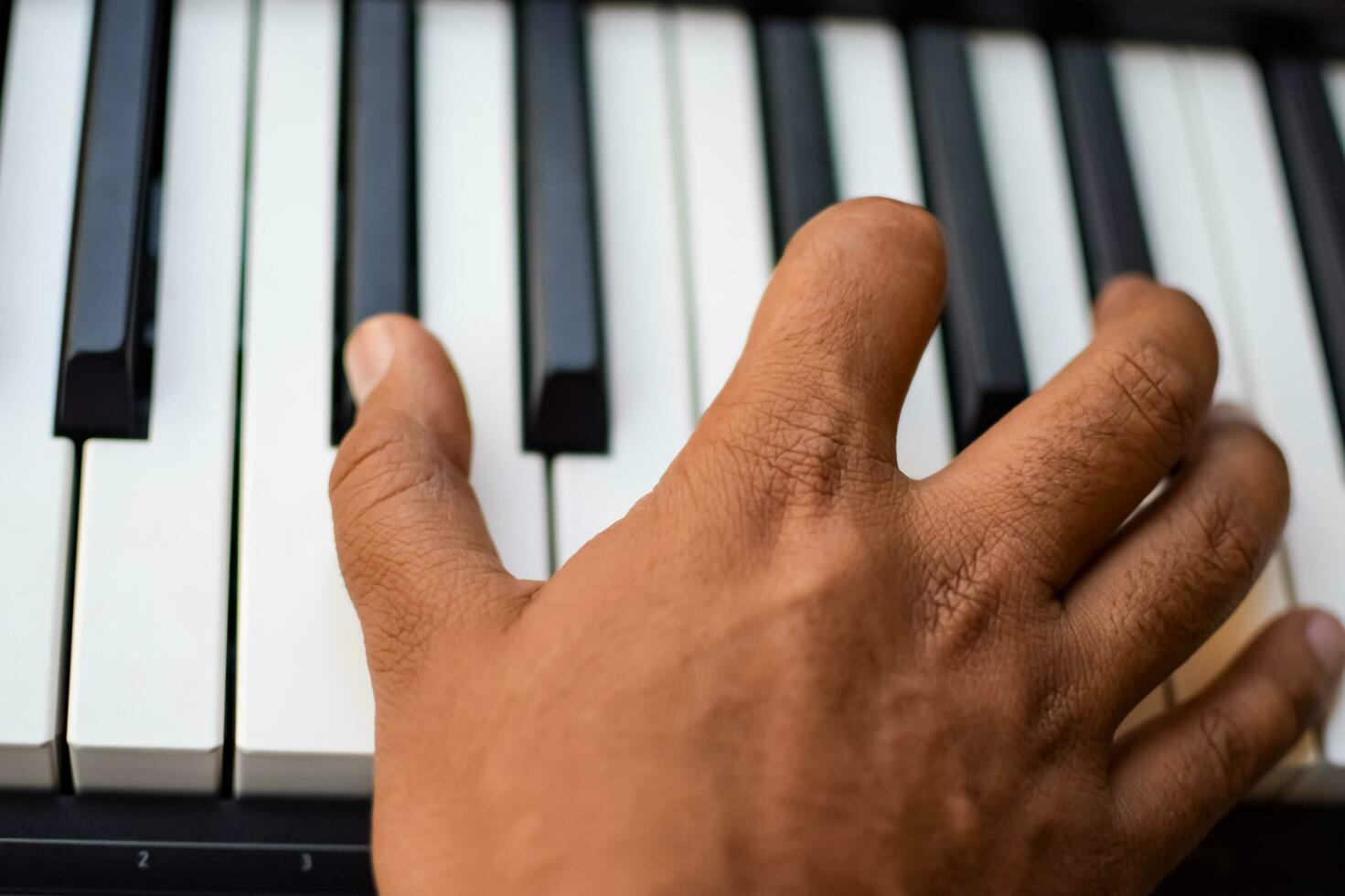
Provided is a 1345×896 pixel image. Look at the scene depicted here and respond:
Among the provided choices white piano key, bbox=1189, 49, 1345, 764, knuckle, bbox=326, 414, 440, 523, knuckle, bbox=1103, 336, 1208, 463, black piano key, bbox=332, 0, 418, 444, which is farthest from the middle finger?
black piano key, bbox=332, 0, 418, 444

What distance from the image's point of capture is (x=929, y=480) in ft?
2.71

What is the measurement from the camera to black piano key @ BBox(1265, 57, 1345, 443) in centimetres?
113

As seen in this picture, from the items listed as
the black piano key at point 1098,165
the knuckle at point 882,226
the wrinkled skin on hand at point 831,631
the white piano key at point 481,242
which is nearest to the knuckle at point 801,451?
the wrinkled skin on hand at point 831,631

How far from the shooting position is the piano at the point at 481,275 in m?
0.86

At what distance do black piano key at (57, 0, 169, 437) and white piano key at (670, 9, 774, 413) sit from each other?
42 centimetres

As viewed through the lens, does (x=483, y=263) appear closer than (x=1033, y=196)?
Yes

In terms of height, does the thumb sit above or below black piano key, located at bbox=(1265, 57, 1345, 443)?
below

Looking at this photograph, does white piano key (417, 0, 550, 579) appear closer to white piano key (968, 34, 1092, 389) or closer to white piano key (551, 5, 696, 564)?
white piano key (551, 5, 696, 564)

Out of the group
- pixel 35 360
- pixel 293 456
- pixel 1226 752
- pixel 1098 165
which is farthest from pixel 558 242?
pixel 1226 752

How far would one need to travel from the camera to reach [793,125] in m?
1.11

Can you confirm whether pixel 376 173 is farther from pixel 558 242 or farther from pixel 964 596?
pixel 964 596

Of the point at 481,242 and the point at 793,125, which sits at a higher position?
the point at 793,125

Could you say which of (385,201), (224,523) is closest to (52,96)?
(385,201)

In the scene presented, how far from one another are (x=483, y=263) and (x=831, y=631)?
1.48 ft
